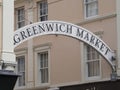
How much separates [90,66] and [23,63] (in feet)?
17.5

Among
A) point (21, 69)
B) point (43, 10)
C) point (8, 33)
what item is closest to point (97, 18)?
point (43, 10)

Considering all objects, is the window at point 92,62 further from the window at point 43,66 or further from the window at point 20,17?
the window at point 20,17

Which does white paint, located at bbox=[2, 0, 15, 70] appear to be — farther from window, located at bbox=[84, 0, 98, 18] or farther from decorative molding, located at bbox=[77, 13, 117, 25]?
window, located at bbox=[84, 0, 98, 18]

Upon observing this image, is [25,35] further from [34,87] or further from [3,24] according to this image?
[34,87]

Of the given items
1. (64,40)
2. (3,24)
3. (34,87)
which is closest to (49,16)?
(64,40)

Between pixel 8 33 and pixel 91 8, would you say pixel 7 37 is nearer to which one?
pixel 8 33

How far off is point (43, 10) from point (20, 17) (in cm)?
184

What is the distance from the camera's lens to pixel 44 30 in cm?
1975

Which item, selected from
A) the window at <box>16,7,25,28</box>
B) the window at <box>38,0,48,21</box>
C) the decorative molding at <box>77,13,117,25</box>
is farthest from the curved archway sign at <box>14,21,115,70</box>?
the window at <box>16,7,25,28</box>

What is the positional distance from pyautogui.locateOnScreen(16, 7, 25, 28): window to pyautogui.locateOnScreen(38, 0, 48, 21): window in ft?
4.27

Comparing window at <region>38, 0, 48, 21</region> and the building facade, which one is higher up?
window at <region>38, 0, 48, 21</region>

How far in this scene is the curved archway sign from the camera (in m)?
19.2

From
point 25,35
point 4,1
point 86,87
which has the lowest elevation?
point 86,87

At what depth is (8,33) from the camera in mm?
18172
